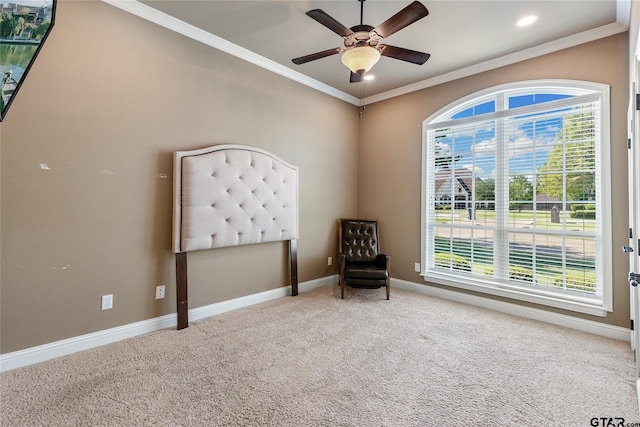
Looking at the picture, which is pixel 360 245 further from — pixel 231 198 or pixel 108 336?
pixel 108 336

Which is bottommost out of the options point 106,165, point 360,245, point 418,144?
point 360,245

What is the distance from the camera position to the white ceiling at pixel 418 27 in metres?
2.47

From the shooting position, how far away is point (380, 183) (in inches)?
177

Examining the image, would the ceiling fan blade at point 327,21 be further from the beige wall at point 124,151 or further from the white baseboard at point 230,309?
the white baseboard at point 230,309

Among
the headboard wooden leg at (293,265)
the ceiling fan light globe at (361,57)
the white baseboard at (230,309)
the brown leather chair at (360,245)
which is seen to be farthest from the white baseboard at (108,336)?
the ceiling fan light globe at (361,57)

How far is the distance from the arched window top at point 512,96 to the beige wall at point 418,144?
0.23ft

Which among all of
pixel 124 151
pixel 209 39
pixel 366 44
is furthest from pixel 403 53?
pixel 124 151

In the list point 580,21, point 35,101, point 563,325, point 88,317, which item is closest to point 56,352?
point 88,317

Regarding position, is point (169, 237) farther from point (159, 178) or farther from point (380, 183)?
point (380, 183)

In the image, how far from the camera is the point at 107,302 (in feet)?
7.97

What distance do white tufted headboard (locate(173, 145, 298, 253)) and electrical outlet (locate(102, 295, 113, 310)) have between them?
63 centimetres

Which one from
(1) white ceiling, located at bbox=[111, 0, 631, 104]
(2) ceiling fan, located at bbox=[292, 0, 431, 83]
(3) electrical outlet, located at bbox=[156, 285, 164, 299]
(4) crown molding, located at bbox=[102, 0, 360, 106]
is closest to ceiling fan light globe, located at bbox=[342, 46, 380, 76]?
(2) ceiling fan, located at bbox=[292, 0, 431, 83]

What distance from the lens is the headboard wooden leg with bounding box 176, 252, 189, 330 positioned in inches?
108

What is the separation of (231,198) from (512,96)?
3.48 m
